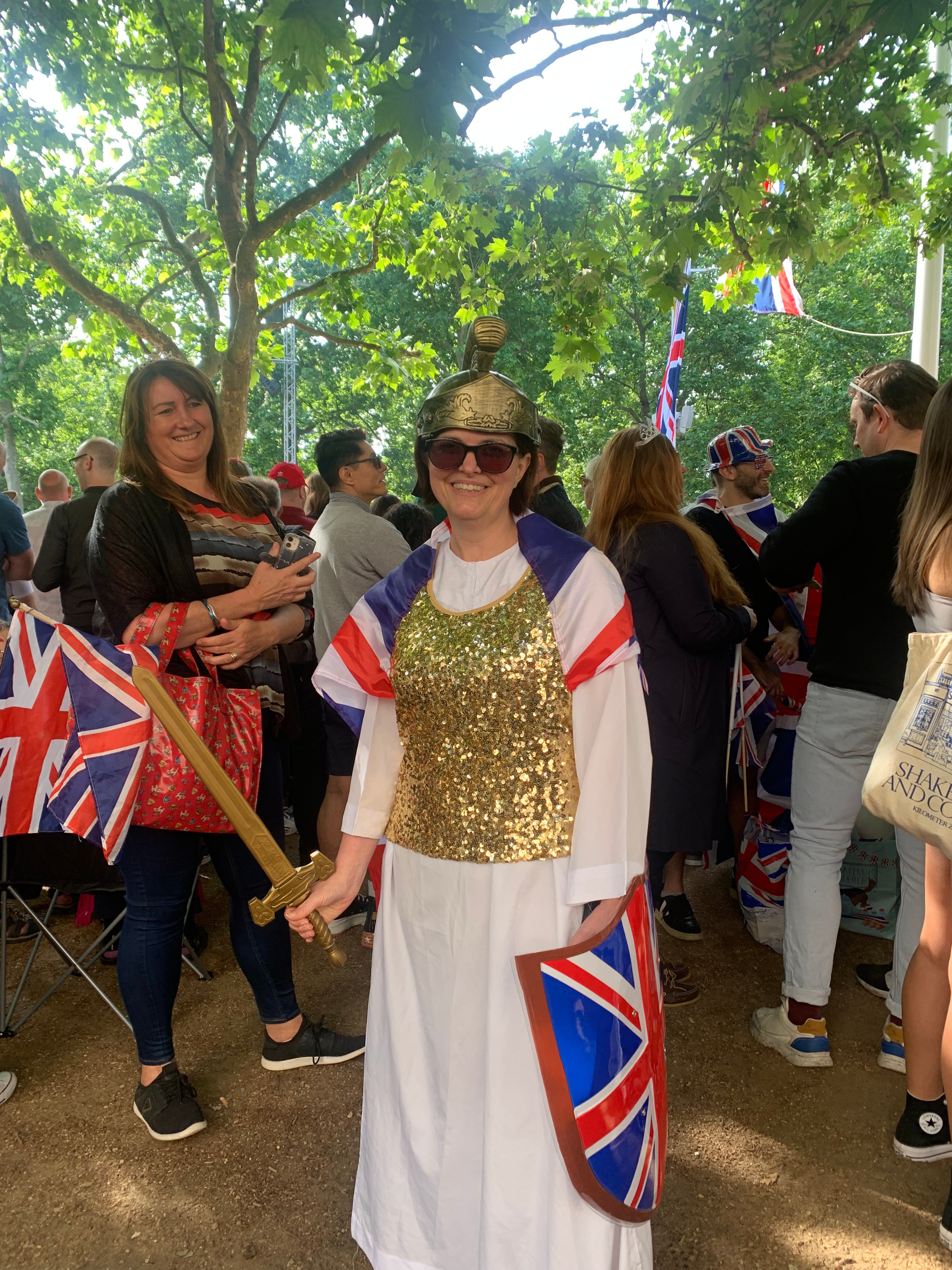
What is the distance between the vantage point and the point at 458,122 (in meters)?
2.45

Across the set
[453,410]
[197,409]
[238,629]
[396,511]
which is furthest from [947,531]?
[396,511]

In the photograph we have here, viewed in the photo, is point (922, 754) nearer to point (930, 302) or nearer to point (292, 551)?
point (292, 551)

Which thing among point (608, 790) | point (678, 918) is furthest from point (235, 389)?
point (608, 790)

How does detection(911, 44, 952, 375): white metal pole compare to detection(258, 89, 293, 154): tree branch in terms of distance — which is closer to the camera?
detection(258, 89, 293, 154): tree branch

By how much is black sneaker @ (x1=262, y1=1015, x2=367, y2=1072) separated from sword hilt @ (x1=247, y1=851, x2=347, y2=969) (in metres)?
1.34

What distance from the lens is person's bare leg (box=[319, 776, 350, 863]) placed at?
403cm

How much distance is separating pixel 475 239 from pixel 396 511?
2.04m

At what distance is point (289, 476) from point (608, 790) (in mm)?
5230

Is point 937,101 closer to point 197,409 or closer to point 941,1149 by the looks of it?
point 197,409

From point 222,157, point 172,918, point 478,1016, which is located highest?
point 222,157

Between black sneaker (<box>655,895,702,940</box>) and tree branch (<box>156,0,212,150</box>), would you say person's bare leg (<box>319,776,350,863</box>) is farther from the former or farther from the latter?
tree branch (<box>156,0,212,150</box>)

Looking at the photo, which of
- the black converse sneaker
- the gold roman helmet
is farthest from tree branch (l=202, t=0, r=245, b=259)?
the black converse sneaker

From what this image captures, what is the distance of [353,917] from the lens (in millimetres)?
4109

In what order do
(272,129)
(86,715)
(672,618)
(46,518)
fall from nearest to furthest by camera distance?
(86,715)
(672,618)
(46,518)
(272,129)
